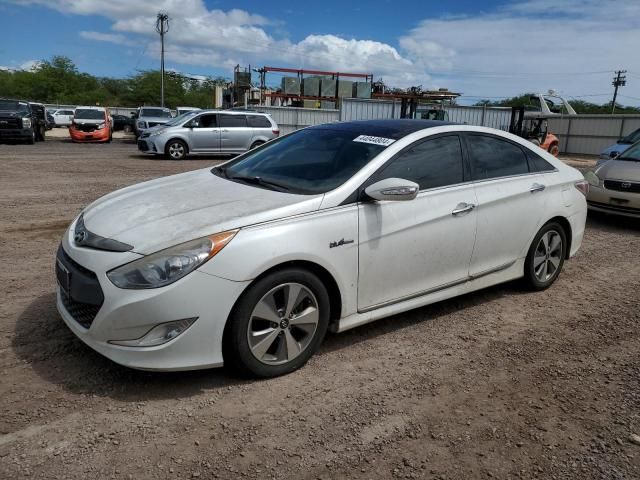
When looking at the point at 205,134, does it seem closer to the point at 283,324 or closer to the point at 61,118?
the point at 283,324

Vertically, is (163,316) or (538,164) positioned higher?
(538,164)

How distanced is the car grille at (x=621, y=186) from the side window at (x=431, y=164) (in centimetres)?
512

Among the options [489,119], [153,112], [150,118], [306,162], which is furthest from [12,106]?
[489,119]

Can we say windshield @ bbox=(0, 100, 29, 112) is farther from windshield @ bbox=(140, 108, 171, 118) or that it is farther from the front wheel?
the front wheel

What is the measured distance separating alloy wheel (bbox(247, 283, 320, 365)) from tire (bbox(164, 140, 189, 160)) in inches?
594

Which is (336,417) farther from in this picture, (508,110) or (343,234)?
(508,110)

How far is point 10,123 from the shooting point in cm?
2036

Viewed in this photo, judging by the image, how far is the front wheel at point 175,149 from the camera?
1716 cm

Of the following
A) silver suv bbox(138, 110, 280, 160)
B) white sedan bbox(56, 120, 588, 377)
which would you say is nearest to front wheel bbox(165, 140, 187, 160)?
silver suv bbox(138, 110, 280, 160)

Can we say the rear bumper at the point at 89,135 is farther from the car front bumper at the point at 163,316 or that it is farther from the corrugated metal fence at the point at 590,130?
the corrugated metal fence at the point at 590,130

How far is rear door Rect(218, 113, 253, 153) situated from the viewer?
698 inches

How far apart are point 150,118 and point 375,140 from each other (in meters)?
24.7

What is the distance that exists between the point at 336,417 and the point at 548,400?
4.29 feet

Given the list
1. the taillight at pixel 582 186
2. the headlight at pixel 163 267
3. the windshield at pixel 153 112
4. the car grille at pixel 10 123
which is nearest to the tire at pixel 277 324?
the headlight at pixel 163 267
